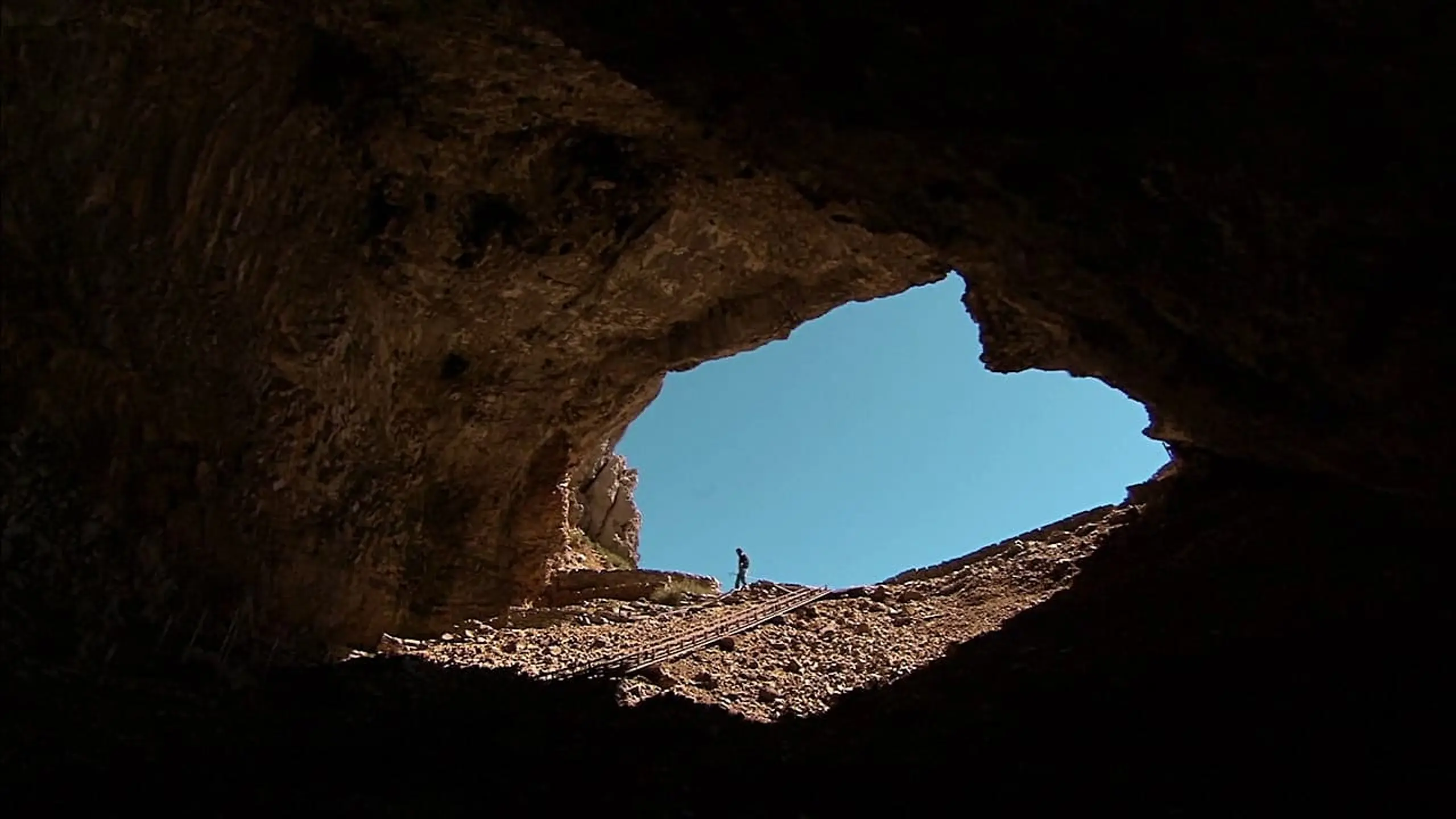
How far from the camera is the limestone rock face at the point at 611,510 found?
1030 inches

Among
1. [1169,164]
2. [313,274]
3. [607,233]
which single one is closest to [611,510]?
[607,233]

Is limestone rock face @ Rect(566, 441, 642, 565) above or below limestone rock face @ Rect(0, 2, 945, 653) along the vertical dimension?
above

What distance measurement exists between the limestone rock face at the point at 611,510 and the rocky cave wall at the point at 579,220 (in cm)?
1532

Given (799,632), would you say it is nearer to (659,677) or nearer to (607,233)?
(659,677)

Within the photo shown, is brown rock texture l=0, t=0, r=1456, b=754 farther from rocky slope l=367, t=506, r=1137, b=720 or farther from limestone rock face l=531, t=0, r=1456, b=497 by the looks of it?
rocky slope l=367, t=506, r=1137, b=720

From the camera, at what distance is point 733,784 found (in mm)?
5953

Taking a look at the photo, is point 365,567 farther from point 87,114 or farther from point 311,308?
point 87,114

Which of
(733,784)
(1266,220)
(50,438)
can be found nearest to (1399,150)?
(1266,220)

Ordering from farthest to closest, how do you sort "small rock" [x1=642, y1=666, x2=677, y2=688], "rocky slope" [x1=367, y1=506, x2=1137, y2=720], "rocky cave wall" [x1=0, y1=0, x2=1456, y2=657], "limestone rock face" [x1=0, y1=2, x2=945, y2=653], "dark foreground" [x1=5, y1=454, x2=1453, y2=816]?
"rocky slope" [x1=367, y1=506, x2=1137, y2=720] → "small rock" [x1=642, y1=666, x2=677, y2=688] → "limestone rock face" [x1=0, y1=2, x2=945, y2=653] → "dark foreground" [x1=5, y1=454, x2=1453, y2=816] → "rocky cave wall" [x1=0, y1=0, x2=1456, y2=657]

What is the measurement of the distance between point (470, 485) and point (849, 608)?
5.29 meters

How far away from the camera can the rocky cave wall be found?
4.77 metres

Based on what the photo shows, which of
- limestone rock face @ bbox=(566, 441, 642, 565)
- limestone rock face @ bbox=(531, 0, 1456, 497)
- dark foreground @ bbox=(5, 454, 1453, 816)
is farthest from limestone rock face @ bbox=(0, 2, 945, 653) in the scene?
limestone rock face @ bbox=(566, 441, 642, 565)

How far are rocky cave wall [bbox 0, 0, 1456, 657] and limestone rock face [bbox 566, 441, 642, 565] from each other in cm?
1532

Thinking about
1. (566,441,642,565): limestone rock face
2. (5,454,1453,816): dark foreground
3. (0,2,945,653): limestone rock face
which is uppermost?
(566,441,642,565): limestone rock face
